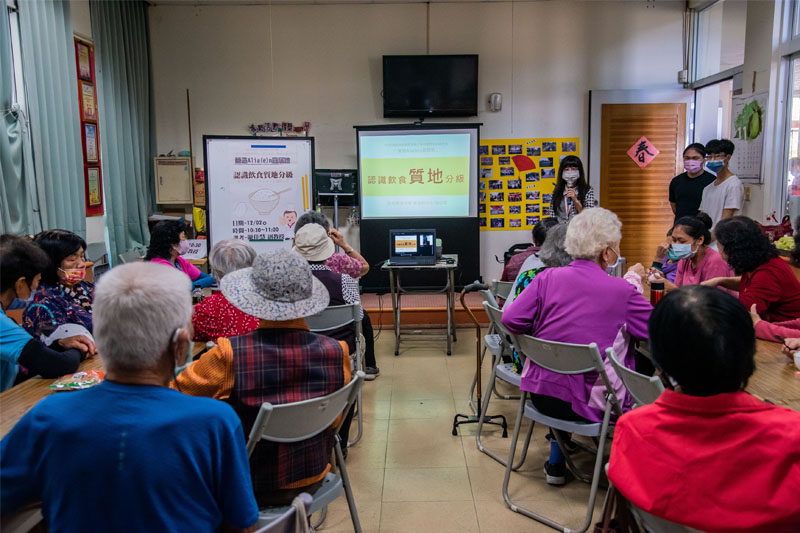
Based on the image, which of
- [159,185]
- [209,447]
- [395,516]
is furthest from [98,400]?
[159,185]

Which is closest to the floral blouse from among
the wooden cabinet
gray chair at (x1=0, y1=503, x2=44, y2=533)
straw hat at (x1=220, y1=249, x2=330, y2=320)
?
straw hat at (x1=220, y1=249, x2=330, y2=320)

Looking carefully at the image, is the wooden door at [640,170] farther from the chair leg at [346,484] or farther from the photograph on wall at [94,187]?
the chair leg at [346,484]

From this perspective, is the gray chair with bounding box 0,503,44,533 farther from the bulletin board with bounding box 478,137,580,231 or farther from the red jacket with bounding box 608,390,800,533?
the bulletin board with bounding box 478,137,580,231

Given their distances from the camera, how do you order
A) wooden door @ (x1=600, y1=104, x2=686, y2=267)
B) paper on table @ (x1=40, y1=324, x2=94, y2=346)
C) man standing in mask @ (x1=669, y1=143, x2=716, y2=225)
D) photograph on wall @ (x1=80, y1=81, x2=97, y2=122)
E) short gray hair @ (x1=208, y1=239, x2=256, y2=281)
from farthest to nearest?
wooden door @ (x1=600, y1=104, x2=686, y2=267), photograph on wall @ (x1=80, y1=81, x2=97, y2=122), man standing in mask @ (x1=669, y1=143, x2=716, y2=225), short gray hair @ (x1=208, y1=239, x2=256, y2=281), paper on table @ (x1=40, y1=324, x2=94, y2=346)

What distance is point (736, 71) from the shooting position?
562cm

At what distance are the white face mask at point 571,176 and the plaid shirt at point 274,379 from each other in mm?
4071

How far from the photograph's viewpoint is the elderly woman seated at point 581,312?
231 centimetres

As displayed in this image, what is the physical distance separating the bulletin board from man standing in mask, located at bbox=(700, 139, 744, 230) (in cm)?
→ 209

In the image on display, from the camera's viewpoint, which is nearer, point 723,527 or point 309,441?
point 723,527

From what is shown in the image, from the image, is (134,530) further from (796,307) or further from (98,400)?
(796,307)

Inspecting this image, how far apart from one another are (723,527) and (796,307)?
1.85 metres

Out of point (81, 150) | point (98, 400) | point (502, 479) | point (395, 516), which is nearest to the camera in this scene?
point (98, 400)

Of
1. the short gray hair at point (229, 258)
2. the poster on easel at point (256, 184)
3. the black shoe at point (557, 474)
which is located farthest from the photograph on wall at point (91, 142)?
the black shoe at point (557, 474)

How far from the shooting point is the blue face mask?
3318mm
